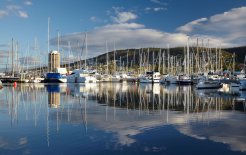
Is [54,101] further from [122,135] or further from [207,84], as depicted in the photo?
[207,84]

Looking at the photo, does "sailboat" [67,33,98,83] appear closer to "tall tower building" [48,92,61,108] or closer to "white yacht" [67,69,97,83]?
"white yacht" [67,69,97,83]

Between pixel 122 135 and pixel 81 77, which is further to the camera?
pixel 81 77

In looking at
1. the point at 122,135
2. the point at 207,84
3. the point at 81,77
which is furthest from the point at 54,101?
the point at 81,77

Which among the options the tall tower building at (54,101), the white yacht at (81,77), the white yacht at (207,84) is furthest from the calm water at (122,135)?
the white yacht at (81,77)

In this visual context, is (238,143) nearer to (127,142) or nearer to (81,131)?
A: (127,142)

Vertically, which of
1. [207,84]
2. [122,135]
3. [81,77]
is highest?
[81,77]

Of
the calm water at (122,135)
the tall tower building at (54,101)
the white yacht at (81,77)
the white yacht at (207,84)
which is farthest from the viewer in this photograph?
the white yacht at (81,77)

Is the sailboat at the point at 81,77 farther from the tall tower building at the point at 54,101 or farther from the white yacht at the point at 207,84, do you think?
the tall tower building at the point at 54,101

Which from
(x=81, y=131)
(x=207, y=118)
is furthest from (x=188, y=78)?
(x=81, y=131)

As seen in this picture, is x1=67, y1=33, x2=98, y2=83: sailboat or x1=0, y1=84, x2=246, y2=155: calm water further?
x1=67, y1=33, x2=98, y2=83: sailboat

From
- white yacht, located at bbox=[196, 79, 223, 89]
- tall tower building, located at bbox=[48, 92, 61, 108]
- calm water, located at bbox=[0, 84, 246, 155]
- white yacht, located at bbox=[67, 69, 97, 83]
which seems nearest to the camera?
calm water, located at bbox=[0, 84, 246, 155]

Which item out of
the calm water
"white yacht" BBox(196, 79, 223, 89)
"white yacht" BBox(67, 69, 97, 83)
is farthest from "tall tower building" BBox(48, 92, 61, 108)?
"white yacht" BBox(67, 69, 97, 83)

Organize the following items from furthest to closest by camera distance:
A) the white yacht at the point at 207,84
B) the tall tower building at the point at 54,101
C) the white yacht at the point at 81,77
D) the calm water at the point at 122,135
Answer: the white yacht at the point at 81,77
the white yacht at the point at 207,84
the tall tower building at the point at 54,101
the calm water at the point at 122,135

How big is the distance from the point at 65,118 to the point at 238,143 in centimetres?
1091
